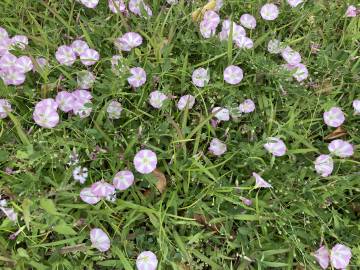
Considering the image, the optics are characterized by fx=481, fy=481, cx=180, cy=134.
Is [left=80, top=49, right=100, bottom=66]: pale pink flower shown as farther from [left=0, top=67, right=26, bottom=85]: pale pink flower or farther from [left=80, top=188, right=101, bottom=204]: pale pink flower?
[left=80, top=188, right=101, bottom=204]: pale pink flower

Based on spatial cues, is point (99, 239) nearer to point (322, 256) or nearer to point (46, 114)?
point (46, 114)

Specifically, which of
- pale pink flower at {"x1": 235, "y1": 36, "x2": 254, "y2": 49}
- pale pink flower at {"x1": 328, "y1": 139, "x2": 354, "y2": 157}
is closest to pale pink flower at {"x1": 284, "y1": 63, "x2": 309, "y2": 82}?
pale pink flower at {"x1": 235, "y1": 36, "x2": 254, "y2": 49}

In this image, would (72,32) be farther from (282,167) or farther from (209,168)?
(282,167)

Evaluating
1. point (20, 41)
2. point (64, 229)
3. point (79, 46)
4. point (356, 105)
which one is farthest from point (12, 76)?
point (356, 105)

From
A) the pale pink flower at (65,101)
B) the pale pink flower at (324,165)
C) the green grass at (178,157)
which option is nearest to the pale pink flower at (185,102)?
the green grass at (178,157)

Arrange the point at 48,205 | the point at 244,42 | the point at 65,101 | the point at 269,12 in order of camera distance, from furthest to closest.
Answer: the point at 269,12, the point at 244,42, the point at 65,101, the point at 48,205

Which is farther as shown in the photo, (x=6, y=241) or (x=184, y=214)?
(x=184, y=214)

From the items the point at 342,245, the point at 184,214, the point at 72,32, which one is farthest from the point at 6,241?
the point at 342,245
